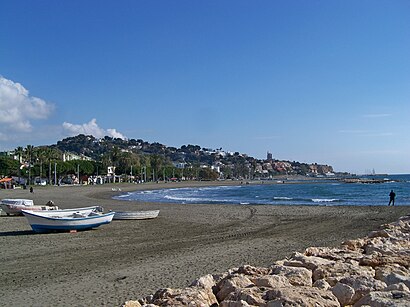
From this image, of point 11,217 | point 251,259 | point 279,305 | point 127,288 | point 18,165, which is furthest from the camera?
point 18,165

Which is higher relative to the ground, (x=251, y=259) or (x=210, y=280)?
(x=210, y=280)

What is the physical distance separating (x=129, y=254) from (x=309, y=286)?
9.39 metres

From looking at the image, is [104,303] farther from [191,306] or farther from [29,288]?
[191,306]

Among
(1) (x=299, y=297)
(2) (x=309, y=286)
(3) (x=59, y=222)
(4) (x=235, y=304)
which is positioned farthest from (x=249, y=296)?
(3) (x=59, y=222)

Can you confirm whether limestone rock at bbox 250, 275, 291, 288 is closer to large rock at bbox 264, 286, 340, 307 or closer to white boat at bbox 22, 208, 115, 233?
large rock at bbox 264, 286, 340, 307

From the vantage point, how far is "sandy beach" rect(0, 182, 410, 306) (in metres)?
9.15

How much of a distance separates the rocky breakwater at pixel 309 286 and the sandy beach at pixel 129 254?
345 cm

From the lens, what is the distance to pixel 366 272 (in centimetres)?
583

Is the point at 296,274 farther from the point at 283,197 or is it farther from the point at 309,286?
the point at 283,197

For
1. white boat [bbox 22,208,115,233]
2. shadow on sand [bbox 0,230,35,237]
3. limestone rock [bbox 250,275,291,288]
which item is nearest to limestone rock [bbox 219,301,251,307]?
limestone rock [bbox 250,275,291,288]

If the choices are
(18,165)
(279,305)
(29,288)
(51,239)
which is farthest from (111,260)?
(18,165)

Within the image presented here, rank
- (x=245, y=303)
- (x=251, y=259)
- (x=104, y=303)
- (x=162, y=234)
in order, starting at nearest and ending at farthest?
(x=245, y=303) < (x=104, y=303) < (x=251, y=259) < (x=162, y=234)

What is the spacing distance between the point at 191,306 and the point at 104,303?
4179 mm

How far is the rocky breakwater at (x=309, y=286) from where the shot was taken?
4348 millimetres
